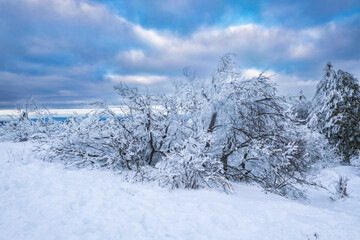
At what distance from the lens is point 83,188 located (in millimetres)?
5172

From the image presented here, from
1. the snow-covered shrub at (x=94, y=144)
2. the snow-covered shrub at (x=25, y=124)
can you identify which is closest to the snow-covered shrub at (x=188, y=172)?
the snow-covered shrub at (x=94, y=144)

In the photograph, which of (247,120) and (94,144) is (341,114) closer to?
(247,120)

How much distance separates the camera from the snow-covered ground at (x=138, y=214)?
3426 millimetres

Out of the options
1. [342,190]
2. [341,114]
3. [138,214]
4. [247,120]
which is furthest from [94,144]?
[341,114]

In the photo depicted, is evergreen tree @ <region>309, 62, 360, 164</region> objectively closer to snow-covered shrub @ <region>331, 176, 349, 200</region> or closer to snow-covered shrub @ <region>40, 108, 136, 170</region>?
snow-covered shrub @ <region>331, 176, 349, 200</region>

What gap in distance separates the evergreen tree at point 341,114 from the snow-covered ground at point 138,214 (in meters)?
14.4

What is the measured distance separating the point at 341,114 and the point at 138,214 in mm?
19872

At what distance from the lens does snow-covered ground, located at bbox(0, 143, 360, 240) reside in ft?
11.2

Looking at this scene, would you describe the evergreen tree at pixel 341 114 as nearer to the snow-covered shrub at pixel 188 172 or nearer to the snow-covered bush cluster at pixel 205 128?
the snow-covered bush cluster at pixel 205 128

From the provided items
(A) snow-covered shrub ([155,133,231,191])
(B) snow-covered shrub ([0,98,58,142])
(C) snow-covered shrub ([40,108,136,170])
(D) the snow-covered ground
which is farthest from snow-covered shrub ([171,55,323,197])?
(B) snow-covered shrub ([0,98,58,142])

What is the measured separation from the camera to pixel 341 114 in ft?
55.1

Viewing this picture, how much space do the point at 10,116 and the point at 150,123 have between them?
46.6 feet

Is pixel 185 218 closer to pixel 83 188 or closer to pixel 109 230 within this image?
pixel 109 230

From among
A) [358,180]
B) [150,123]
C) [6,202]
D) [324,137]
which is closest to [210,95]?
[150,123]
